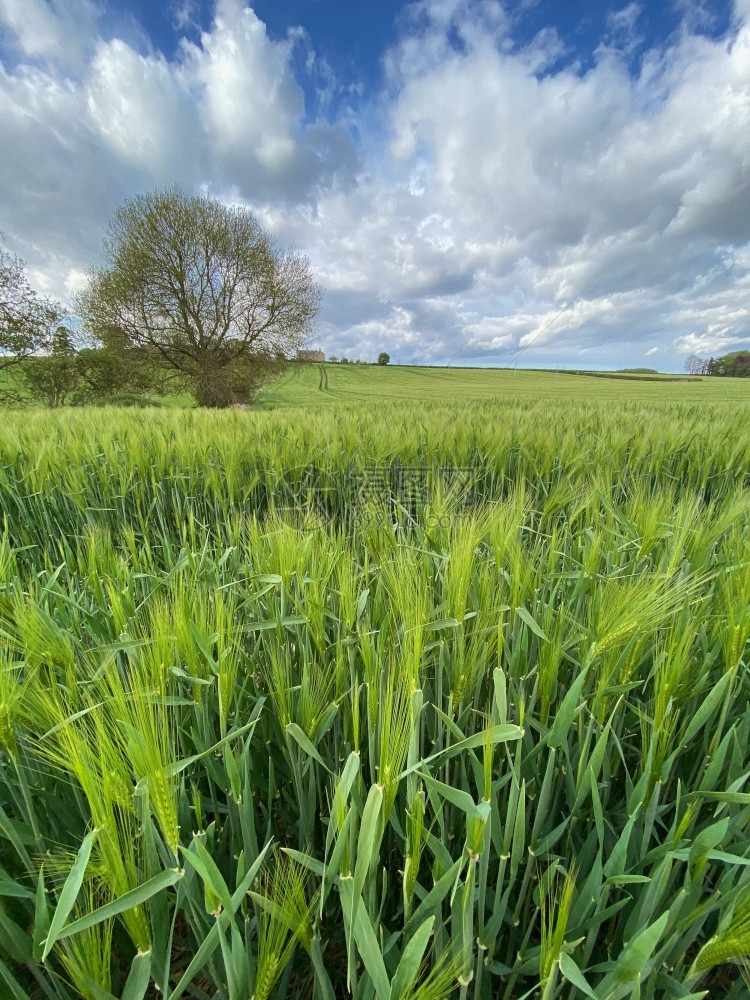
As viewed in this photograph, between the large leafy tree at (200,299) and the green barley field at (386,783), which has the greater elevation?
the large leafy tree at (200,299)

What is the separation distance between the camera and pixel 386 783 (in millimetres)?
454

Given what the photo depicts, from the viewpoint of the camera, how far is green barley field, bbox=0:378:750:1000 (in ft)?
1.36

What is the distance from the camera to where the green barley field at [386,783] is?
416mm

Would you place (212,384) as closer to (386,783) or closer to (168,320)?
(168,320)

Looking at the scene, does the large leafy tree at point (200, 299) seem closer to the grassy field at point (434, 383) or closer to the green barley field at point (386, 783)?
the grassy field at point (434, 383)

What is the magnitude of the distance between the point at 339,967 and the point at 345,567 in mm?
547

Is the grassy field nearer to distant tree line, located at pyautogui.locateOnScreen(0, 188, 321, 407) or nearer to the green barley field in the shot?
distant tree line, located at pyautogui.locateOnScreen(0, 188, 321, 407)

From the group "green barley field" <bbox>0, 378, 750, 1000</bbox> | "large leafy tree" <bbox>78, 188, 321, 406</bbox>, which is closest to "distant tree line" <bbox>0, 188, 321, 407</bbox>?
"large leafy tree" <bbox>78, 188, 321, 406</bbox>

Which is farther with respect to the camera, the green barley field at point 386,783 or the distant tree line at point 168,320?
the distant tree line at point 168,320

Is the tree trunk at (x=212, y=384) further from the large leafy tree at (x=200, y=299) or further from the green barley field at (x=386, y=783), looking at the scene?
the green barley field at (x=386, y=783)

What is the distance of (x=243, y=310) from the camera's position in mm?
17625

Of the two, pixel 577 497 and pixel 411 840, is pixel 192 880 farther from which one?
pixel 577 497

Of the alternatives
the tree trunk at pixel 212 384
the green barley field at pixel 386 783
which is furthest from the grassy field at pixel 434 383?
the green barley field at pixel 386 783

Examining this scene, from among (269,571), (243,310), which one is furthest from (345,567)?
(243,310)
